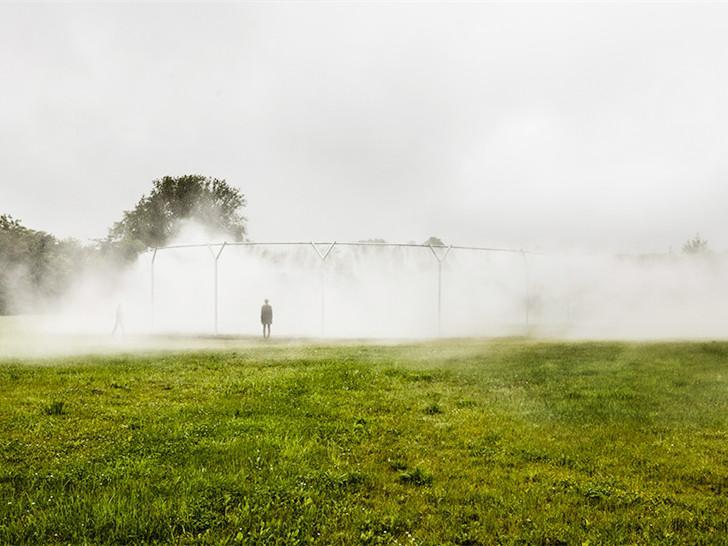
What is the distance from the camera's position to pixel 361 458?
7.65m

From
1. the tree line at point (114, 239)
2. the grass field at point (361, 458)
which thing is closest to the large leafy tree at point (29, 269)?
the tree line at point (114, 239)

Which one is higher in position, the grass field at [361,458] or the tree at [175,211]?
the tree at [175,211]

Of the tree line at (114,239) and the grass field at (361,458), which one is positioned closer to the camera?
the grass field at (361,458)

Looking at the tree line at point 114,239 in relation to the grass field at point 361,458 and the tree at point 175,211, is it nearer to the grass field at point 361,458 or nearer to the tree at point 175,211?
the tree at point 175,211

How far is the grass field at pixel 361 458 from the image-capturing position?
5.43 meters

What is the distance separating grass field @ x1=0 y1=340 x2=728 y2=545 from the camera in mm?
5430

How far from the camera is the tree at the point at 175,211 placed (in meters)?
74.1

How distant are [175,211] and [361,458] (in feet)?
240

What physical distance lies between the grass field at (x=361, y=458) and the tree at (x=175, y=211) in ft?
208

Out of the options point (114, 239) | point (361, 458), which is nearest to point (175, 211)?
point (114, 239)

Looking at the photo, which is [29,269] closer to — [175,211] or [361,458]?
[175,211]

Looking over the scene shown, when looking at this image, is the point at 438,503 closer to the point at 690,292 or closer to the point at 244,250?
the point at 244,250

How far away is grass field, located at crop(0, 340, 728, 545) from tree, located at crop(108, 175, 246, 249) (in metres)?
63.5

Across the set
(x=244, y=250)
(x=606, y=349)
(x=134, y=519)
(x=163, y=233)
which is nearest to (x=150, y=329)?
(x=244, y=250)
